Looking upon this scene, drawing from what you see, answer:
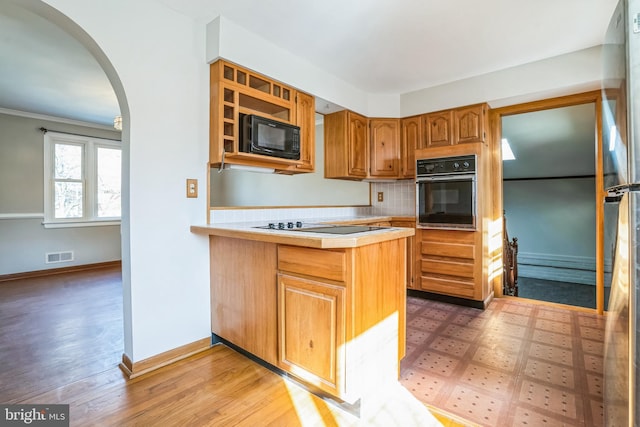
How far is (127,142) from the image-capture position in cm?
192

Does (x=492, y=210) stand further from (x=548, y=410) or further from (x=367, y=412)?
(x=367, y=412)

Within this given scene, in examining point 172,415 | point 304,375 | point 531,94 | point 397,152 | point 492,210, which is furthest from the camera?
point 397,152

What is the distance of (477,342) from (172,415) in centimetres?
215

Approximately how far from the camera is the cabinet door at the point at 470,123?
3250 millimetres

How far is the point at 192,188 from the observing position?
222 cm

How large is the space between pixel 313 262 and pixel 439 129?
269cm

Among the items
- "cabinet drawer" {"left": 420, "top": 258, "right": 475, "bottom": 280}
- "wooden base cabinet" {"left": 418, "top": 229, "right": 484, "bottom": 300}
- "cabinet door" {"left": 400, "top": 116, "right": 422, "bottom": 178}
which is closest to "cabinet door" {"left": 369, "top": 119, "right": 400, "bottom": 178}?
"cabinet door" {"left": 400, "top": 116, "right": 422, "bottom": 178}

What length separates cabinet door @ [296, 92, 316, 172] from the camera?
289 centimetres

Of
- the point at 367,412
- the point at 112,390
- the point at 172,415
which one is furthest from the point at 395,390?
the point at 112,390

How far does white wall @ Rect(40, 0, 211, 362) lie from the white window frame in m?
3.99

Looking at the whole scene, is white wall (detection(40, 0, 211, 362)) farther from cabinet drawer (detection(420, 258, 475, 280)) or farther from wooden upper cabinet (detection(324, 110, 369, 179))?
cabinet drawer (detection(420, 258, 475, 280))

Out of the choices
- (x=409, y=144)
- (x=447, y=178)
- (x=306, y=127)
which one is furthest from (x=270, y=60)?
(x=447, y=178)

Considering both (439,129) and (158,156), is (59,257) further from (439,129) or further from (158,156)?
(439,129)

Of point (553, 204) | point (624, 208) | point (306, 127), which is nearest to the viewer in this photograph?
point (624, 208)
